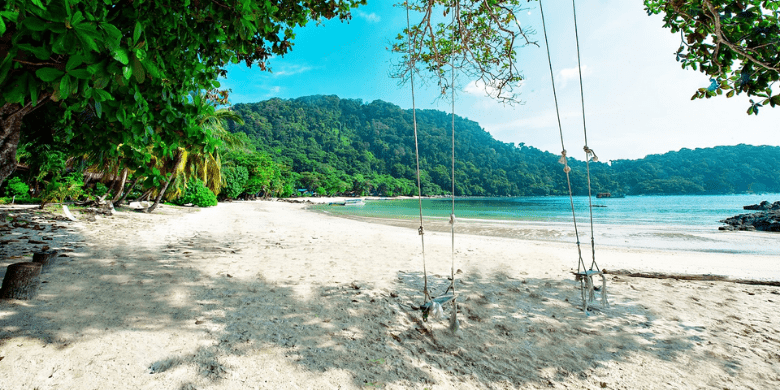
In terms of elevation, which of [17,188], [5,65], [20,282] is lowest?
[20,282]

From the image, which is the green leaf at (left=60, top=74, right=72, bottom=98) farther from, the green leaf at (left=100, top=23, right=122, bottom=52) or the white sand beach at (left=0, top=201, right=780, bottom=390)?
the white sand beach at (left=0, top=201, right=780, bottom=390)

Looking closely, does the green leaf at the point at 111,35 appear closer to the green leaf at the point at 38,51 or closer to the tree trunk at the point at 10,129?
the green leaf at the point at 38,51

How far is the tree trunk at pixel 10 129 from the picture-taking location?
238 cm

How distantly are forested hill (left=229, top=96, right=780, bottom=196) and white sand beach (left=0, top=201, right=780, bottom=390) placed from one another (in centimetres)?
6920

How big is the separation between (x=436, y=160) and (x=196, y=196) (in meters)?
94.9

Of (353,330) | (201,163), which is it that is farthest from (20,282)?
(201,163)

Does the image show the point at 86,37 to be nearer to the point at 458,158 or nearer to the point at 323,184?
the point at 323,184

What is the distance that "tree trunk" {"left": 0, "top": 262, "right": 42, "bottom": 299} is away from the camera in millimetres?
2482

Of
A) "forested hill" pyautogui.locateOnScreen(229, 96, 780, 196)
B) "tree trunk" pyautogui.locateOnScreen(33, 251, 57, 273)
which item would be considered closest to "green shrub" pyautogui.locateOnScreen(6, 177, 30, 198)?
"tree trunk" pyautogui.locateOnScreen(33, 251, 57, 273)

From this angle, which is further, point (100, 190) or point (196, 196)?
point (196, 196)

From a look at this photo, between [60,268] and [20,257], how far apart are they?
949mm

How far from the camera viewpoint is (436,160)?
11056 cm

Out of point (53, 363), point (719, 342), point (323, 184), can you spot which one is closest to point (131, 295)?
point (53, 363)

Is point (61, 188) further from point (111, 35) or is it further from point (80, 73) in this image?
point (111, 35)
